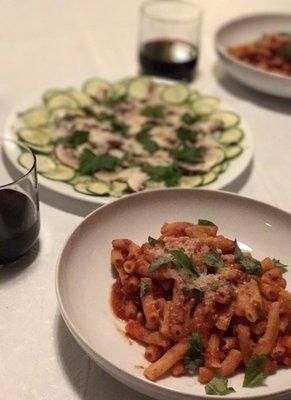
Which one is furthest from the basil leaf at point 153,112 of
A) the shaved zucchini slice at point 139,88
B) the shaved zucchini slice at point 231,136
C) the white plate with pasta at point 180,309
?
the white plate with pasta at point 180,309

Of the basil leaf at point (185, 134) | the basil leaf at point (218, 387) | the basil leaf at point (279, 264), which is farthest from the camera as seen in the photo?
the basil leaf at point (185, 134)

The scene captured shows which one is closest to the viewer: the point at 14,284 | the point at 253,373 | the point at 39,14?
the point at 253,373

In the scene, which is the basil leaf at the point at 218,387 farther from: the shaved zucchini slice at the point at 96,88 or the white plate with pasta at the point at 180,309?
the shaved zucchini slice at the point at 96,88

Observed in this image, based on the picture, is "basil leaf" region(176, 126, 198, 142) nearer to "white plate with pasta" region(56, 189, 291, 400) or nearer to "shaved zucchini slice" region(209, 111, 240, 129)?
"shaved zucchini slice" region(209, 111, 240, 129)

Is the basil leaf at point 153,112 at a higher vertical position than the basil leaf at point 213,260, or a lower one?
lower

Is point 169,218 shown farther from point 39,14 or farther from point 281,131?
point 39,14

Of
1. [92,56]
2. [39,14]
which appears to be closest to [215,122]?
[92,56]

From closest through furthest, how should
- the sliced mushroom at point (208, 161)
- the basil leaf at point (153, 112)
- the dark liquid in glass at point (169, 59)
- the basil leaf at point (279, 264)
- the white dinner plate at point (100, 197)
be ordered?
the basil leaf at point (279, 264)
the white dinner plate at point (100, 197)
the sliced mushroom at point (208, 161)
the basil leaf at point (153, 112)
the dark liquid in glass at point (169, 59)
